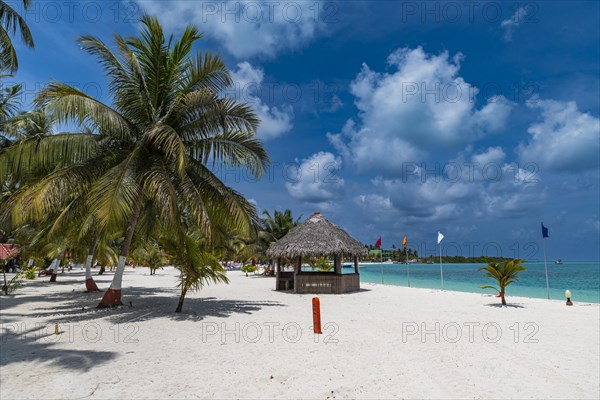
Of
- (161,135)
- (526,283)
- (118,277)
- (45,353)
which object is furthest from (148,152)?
(526,283)

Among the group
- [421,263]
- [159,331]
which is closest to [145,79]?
[159,331]

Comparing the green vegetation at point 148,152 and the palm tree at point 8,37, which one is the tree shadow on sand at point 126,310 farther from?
the palm tree at point 8,37

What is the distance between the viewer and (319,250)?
1775 cm

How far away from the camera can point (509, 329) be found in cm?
957

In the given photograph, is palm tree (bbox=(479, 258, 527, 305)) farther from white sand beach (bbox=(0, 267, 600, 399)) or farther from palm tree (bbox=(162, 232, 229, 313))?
palm tree (bbox=(162, 232, 229, 313))

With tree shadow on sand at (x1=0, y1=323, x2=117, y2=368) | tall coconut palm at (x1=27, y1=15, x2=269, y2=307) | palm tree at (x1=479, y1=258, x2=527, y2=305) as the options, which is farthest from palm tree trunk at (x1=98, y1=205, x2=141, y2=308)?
palm tree at (x1=479, y1=258, x2=527, y2=305)

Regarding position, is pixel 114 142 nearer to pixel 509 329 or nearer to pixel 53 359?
pixel 53 359

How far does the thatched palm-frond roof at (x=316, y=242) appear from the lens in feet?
58.6

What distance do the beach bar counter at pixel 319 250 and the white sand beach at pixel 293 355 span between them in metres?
6.13

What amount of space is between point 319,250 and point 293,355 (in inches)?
430

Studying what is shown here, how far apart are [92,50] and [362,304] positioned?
1239 centimetres

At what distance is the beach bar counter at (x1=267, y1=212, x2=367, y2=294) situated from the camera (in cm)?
1800

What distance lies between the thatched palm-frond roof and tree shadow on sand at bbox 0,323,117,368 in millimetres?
10933

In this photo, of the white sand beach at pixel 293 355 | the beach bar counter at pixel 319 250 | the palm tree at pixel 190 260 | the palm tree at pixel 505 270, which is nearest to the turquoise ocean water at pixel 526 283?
the palm tree at pixel 505 270
